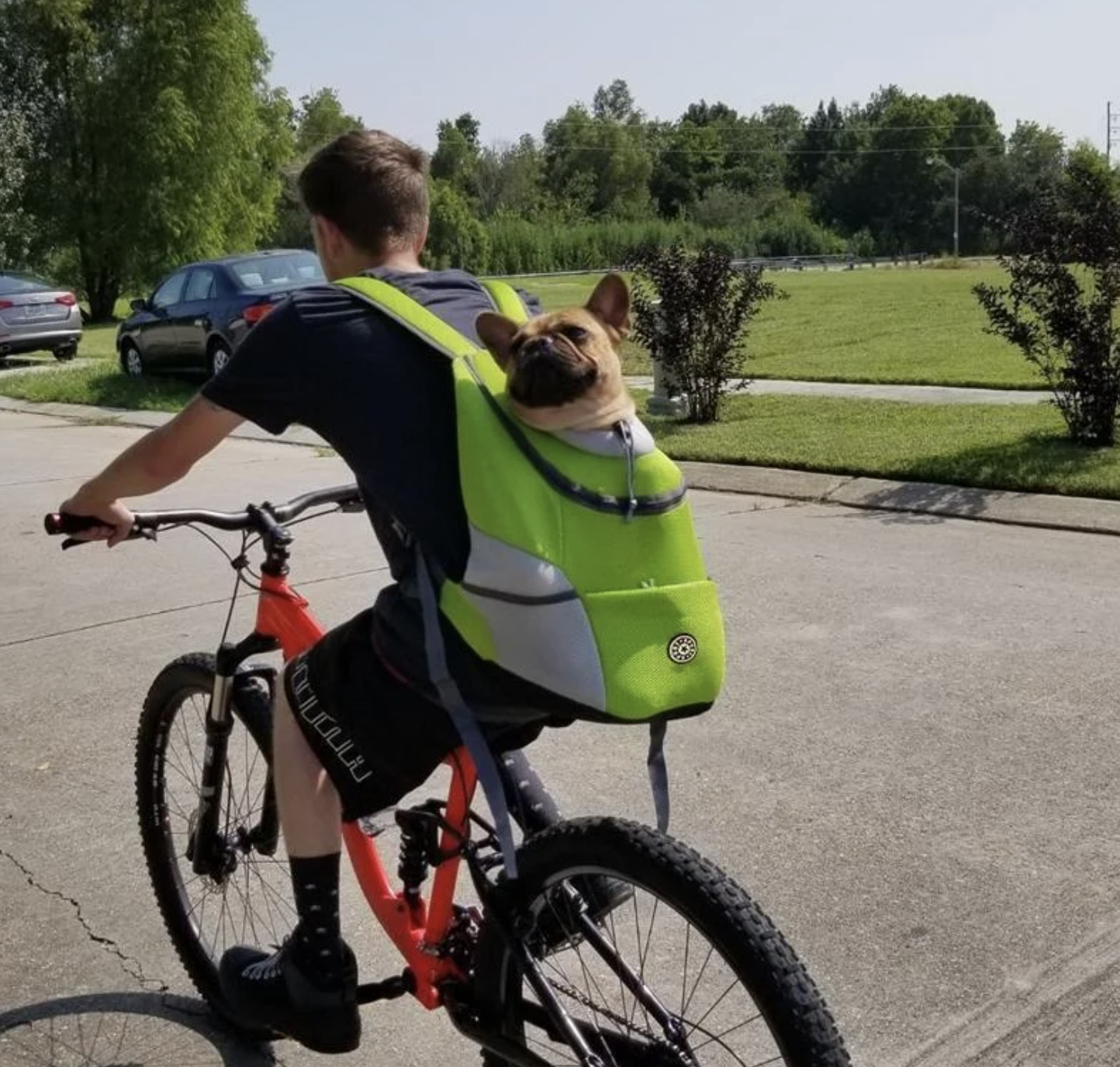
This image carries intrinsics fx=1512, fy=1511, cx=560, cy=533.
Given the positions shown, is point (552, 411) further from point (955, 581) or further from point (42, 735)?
point (955, 581)

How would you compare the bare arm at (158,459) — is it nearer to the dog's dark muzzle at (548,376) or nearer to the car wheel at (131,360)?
the dog's dark muzzle at (548,376)

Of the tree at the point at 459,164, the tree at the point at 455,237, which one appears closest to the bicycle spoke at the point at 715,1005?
the tree at the point at 455,237

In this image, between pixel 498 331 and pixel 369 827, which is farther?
pixel 369 827

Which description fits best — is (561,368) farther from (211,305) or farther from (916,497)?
(211,305)

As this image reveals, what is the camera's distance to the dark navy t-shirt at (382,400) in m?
2.37

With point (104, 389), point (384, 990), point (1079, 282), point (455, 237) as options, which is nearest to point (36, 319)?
point (104, 389)

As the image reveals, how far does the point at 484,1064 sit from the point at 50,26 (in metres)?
39.4

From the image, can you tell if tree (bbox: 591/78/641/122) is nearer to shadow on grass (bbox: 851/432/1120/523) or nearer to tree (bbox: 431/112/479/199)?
tree (bbox: 431/112/479/199)

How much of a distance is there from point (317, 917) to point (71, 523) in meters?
0.85

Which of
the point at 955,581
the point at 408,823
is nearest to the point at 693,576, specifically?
the point at 408,823

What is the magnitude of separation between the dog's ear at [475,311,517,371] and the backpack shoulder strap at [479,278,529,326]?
0.20 m

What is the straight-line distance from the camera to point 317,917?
269cm

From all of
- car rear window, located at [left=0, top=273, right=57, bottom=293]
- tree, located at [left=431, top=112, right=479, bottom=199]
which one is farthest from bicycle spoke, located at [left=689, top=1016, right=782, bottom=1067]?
tree, located at [left=431, top=112, right=479, bottom=199]

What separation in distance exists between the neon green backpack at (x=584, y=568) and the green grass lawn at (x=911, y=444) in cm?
656
